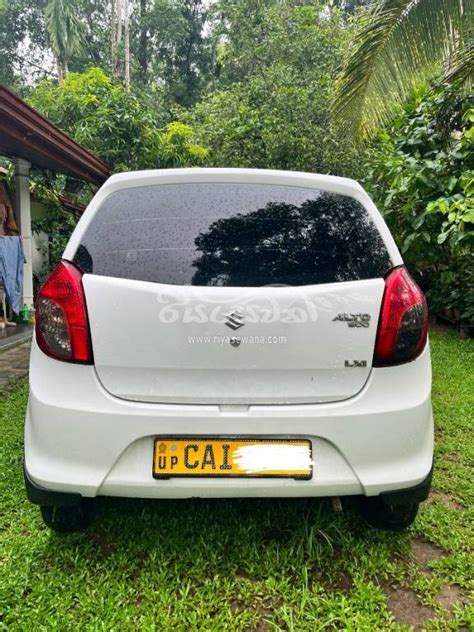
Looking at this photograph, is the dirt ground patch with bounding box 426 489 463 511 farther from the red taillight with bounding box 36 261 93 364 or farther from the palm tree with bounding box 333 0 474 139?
the palm tree with bounding box 333 0 474 139

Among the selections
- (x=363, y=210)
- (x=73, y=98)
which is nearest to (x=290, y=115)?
(x=73, y=98)

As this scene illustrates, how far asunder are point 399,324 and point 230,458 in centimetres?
71

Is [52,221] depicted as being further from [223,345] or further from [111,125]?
[223,345]

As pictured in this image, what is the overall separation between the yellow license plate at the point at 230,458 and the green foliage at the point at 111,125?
8266mm

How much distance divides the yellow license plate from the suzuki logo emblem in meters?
0.37

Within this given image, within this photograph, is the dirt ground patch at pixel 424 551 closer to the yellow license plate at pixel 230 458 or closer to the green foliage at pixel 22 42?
the yellow license plate at pixel 230 458

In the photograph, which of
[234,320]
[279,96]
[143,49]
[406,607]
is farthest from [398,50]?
[143,49]

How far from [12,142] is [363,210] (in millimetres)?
5745

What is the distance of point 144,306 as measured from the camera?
1538mm

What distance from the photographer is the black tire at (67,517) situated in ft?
5.91

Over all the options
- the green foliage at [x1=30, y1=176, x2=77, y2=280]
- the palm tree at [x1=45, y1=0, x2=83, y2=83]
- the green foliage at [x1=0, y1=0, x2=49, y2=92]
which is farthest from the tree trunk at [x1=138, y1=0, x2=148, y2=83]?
the green foliage at [x1=30, y1=176, x2=77, y2=280]

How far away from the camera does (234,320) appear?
1537 millimetres

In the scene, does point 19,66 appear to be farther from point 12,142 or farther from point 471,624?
point 471,624

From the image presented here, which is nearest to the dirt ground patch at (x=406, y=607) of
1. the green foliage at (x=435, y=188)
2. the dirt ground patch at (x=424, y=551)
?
the dirt ground patch at (x=424, y=551)
